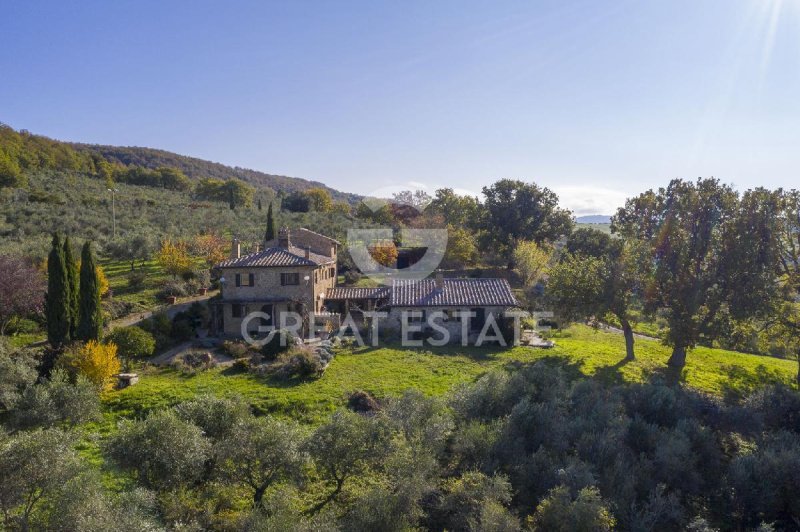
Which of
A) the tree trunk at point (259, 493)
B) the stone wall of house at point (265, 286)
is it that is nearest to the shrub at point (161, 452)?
the tree trunk at point (259, 493)

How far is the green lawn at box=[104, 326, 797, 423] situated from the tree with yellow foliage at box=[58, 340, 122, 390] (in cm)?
82

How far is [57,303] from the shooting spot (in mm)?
22031

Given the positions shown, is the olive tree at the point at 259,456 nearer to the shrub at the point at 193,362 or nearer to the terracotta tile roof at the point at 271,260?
the shrub at the point at 193,362

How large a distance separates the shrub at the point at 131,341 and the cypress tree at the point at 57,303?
6.31 feet

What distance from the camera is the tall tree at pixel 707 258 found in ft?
75.2

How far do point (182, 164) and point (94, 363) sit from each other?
147 metres

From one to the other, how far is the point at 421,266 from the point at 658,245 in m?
29.9

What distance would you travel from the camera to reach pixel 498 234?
2180 inches

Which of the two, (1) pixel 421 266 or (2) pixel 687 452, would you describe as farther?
(1) pixel 421 266

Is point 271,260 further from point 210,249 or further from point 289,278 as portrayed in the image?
point 210,249

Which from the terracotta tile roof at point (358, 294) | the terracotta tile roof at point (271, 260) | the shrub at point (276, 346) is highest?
the terracotta tile roof at point (271, 260)

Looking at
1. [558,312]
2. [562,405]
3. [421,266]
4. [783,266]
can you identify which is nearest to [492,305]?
[558,312]

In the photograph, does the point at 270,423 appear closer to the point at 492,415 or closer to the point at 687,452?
the point at 492,415

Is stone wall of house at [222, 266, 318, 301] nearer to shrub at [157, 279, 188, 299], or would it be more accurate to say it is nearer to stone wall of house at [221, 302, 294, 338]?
stone wall of house at [221, 302, 294, 338]
